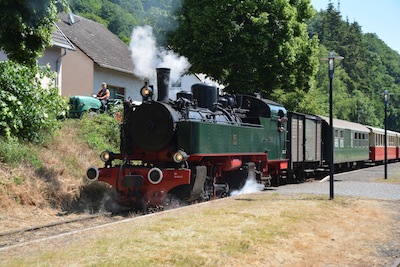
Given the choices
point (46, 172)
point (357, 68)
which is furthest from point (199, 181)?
point (357, 68)

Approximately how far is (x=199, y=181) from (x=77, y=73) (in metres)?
16.3

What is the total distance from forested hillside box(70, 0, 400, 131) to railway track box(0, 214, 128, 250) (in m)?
4.35

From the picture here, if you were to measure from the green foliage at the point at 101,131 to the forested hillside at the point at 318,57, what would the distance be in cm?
505

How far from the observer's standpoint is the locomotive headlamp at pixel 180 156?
10828 mm

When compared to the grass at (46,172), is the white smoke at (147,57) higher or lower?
higher

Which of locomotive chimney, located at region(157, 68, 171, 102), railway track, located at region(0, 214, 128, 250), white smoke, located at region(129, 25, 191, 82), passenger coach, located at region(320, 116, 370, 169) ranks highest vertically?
white smoke, located at region(129, 25, 191, 82)

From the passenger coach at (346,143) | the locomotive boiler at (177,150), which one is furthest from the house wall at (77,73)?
the locomotive boiler at (177,150)

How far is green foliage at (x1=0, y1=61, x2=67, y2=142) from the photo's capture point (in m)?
12.4

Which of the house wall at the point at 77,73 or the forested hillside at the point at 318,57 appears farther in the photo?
the house wall at the point at 77,73

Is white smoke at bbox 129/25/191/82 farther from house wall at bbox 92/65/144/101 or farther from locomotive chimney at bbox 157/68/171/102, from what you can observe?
locomotive chimney at bbox 157/68/171/102

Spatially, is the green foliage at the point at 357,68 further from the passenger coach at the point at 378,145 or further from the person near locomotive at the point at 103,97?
the person near locomotive at the point at 103,97

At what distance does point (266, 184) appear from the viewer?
645 inches

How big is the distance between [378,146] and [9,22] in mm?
30126

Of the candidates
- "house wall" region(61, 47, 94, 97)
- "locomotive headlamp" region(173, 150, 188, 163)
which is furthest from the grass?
"house wall" region(61, 47, 94, 97)
